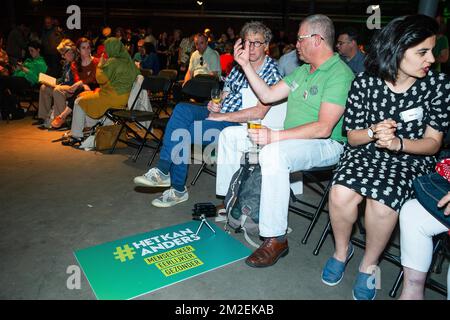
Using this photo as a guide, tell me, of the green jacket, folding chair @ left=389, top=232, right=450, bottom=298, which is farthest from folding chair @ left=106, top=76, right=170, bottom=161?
the green jacket

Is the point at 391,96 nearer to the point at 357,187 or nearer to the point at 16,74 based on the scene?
the point at 357,187

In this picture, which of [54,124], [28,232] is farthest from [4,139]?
[28,232]

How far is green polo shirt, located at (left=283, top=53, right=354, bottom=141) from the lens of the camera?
2.30 meters

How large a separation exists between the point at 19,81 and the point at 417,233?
7526mm

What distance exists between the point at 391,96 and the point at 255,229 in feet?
4.29

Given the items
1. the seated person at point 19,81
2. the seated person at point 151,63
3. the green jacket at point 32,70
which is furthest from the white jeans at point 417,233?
the seated person at point 151,63

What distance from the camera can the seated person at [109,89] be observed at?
4.97 metres

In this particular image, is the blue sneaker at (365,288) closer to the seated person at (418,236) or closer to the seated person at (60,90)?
the seated person at (418,236)

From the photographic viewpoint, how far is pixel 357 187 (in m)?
1.92

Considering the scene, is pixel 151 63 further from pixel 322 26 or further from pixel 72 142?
pixel 322 26

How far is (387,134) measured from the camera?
1.86 m

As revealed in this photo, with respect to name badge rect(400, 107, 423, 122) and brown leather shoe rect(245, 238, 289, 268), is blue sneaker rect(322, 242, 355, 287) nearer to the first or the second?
brown leather shoe rect(245, 238, 289, 268)

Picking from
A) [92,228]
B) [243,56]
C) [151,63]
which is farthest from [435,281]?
[151,63]
